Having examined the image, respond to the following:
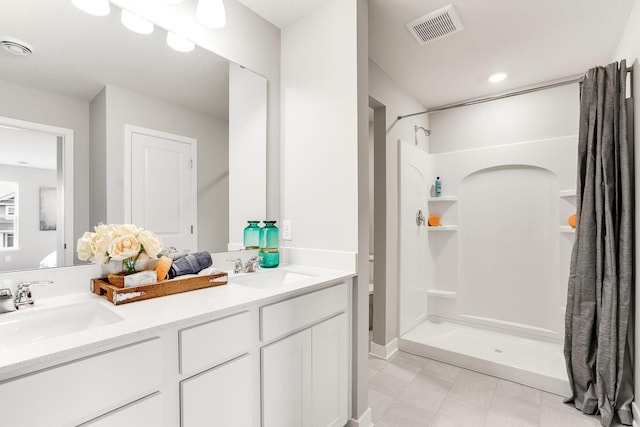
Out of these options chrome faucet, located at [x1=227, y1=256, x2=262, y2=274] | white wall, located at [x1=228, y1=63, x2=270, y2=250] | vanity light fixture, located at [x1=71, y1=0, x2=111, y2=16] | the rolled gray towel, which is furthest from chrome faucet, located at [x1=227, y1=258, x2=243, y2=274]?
vanity light fixture, located at [x1=71, y1=0, x2=111, y2=16]

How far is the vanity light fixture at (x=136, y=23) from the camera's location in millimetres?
1378

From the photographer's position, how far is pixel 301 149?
1.95m

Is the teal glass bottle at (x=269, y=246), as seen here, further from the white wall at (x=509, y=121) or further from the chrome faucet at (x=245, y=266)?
the white wall at (x=509, y=121)

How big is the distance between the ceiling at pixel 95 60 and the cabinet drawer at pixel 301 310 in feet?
3.80

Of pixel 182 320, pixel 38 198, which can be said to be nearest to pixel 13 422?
pixel 182 320

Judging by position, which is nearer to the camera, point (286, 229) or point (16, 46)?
point (16, 46)

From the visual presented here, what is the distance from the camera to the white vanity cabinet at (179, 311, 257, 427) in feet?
3.22

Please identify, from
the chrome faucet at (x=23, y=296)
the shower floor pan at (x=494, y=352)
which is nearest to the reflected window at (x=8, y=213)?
the chrome faucet at (x=23, y=296)

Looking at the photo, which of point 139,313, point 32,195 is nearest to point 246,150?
point 32,195

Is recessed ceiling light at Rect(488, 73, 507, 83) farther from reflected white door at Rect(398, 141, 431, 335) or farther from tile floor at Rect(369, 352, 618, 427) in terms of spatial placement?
tile floor at Rect(369, 352, 618, 427)

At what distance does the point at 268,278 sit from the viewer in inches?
67.9

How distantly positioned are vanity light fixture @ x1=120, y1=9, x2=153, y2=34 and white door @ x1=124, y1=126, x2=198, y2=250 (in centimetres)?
45

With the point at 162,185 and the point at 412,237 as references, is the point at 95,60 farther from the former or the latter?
the point at 412,237

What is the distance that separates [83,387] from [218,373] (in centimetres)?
39
